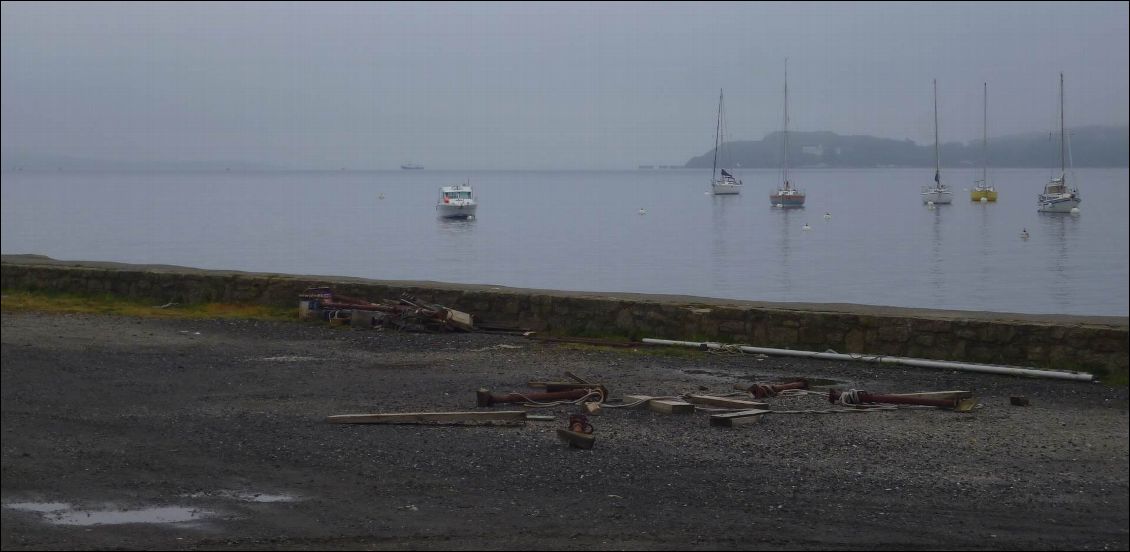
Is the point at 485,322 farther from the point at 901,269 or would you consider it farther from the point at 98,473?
the point at 901,269

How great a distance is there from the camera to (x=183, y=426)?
8.81 meters

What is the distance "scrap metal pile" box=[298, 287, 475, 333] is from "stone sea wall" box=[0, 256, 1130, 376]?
544mm

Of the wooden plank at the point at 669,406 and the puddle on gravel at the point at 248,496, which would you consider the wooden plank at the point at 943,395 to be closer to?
the wooden plank at the point at 669,406

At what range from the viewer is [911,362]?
11844 millimetres

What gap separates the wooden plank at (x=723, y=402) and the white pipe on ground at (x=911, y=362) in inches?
96.4

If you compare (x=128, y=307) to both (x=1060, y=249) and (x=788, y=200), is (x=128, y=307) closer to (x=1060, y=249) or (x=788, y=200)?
(x=1060, y=249)

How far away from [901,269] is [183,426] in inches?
2004

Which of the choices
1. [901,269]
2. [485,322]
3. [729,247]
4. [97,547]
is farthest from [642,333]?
[729,247]

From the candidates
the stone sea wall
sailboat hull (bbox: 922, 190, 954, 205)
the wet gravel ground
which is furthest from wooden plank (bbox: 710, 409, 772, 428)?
sailboat hull (bbox: 922, 190, 954, 205)

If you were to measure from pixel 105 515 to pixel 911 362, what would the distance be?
7.89m

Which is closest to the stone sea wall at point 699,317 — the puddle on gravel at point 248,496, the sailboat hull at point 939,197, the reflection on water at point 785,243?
the puddle on gravel at point 248,496

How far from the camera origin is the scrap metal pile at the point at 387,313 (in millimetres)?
14164

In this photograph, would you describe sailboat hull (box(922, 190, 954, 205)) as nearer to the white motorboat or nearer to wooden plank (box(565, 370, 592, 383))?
the white motorboat

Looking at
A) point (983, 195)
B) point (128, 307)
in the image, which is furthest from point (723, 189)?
point (128, 307)
